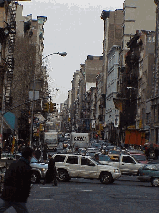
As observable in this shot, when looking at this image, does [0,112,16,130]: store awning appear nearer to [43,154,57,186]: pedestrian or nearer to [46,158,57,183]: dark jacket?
[43,154,57,186]: pedestrian

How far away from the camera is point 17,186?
1006 centimetres

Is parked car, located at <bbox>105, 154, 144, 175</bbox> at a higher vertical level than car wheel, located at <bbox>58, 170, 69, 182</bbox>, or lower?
higher

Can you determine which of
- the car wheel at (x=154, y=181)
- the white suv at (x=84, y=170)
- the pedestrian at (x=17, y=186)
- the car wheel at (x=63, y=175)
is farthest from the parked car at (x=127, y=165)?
the pedestrian at (x=17, y=186)

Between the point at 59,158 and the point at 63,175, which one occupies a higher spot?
the point at 59,158

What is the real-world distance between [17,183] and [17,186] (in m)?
0.05

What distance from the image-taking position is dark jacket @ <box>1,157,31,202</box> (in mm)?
10023

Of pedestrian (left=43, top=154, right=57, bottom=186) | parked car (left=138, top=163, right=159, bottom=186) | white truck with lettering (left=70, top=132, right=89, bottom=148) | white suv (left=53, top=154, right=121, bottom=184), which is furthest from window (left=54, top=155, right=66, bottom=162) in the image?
white truck with lettering (left=70, top=132, right=89, bottom=148)

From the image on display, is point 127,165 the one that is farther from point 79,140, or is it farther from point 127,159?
point 79,140

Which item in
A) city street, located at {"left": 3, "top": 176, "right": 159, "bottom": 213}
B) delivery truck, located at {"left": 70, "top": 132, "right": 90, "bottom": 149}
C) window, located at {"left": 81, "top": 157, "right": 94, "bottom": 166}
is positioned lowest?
city street, located at {"left": 3, "top": 176, "right": 159, "bottom": 213}

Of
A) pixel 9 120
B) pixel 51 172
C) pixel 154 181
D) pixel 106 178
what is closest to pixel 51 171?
pixel 51 172

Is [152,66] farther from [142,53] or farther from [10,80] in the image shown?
[10,80]

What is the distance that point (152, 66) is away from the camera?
286 ft

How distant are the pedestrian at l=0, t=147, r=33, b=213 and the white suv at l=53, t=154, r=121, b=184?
2106 centimetres

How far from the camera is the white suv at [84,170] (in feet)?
102
